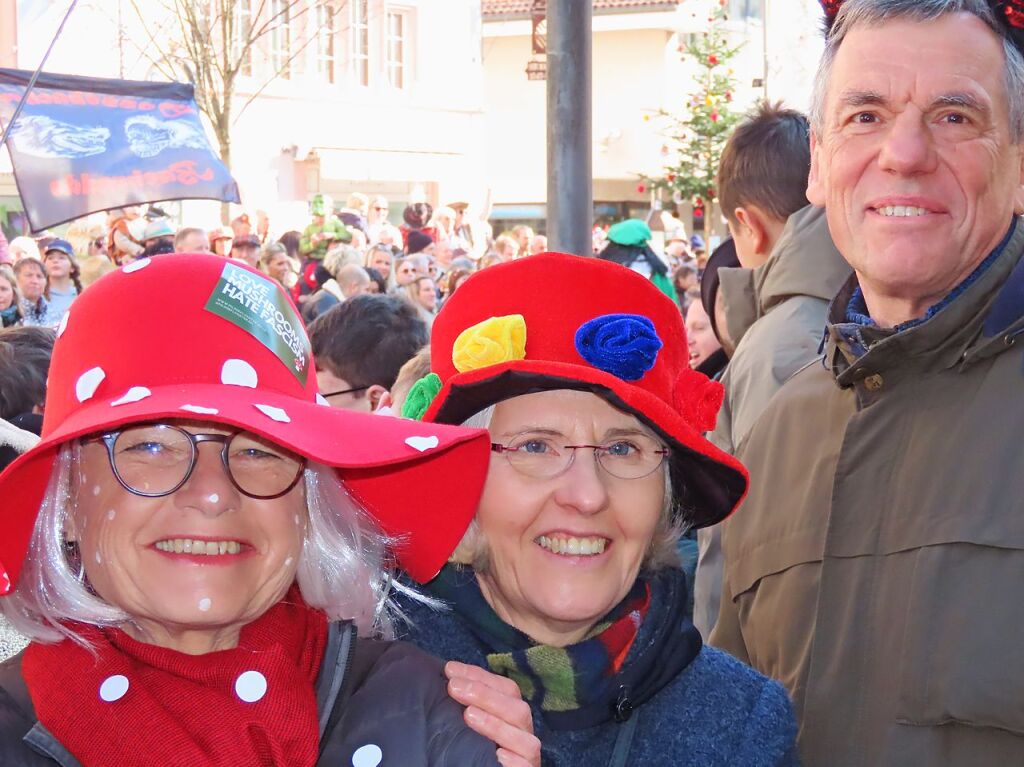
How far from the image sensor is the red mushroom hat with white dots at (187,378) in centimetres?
185

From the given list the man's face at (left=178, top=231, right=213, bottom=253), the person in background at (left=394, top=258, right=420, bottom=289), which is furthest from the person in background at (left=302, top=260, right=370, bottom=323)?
the man's face at (left=178, top=231, right=213, bottom=253)

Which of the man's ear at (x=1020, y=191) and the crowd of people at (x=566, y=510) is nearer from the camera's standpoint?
the crowd of people at (x=566, y=510)

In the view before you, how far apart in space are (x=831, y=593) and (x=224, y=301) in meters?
1.25

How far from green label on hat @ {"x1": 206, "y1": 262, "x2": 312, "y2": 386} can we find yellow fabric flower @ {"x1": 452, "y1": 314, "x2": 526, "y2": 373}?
282 millimetres

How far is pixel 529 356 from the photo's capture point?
228cm

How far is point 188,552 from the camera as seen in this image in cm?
192

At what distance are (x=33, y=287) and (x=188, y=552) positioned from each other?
26.8 ft

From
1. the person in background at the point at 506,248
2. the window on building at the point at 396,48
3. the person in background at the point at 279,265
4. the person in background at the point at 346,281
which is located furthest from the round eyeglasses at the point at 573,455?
the window on building at the point at 396,48

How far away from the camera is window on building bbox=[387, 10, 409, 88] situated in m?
27.0

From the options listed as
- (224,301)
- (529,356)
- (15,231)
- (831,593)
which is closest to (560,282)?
(529,356)

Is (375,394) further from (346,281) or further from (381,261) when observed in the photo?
(381,261)

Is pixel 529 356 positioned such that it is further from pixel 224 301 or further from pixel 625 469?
pixel 224 301

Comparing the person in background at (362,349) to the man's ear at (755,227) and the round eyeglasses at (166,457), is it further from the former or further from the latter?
the round eyeglasses at (166,457)

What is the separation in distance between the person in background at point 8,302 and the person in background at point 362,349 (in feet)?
16.5
